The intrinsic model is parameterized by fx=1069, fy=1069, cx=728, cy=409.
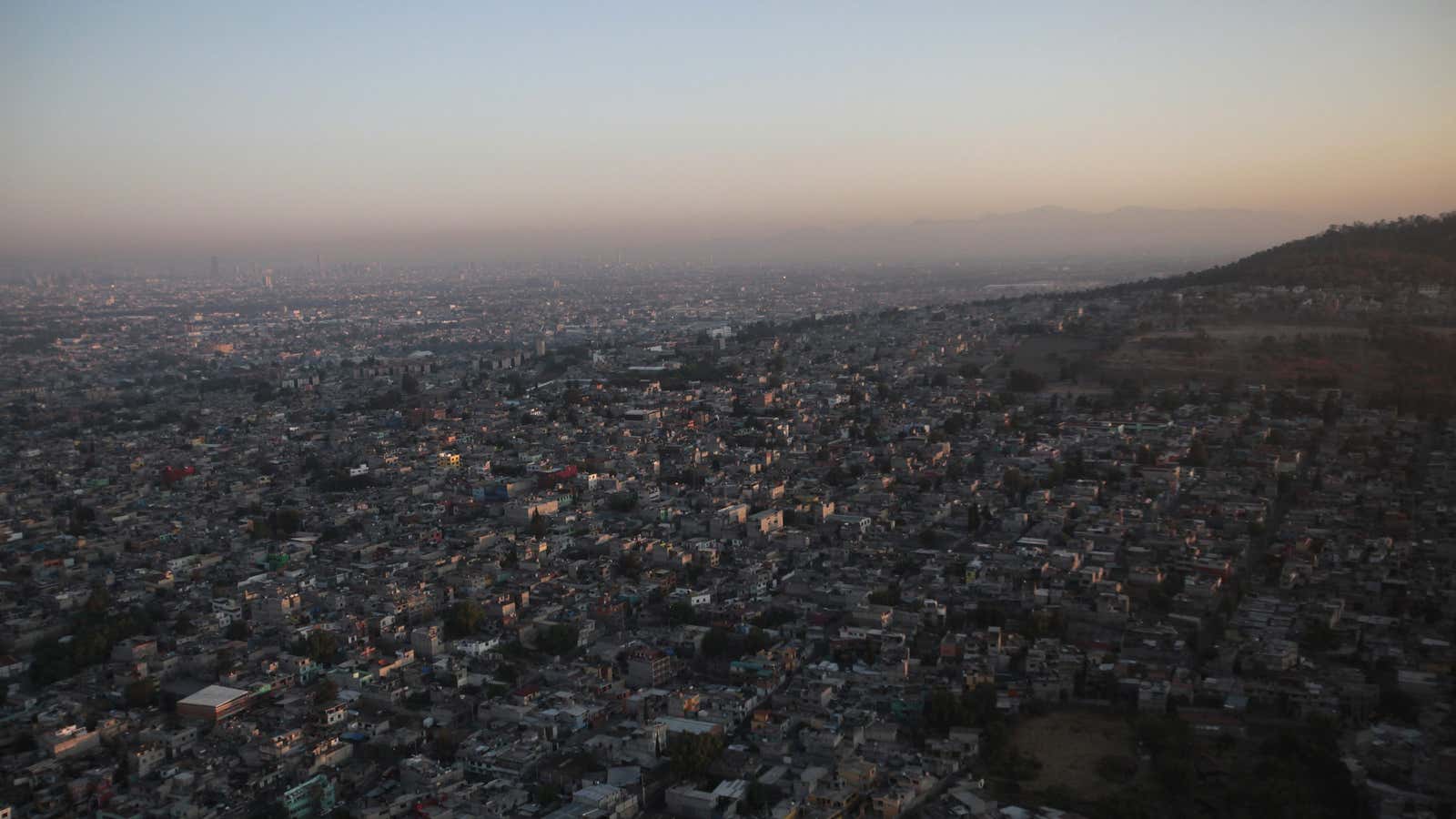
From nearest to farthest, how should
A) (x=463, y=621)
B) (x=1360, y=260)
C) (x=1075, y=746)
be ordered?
(x=1075, y=746) → (x=463, y=621) → (x=1360, y=260)

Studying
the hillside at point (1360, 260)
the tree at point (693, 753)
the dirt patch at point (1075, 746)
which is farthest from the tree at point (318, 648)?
the hillside at point (1360, 260)

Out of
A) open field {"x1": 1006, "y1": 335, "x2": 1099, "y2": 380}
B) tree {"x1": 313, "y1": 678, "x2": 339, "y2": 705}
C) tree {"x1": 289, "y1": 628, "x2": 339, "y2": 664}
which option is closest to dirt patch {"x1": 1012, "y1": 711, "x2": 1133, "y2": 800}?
tree {"x1": 313, "y1": 678, "x2": 339, "y2": 705}

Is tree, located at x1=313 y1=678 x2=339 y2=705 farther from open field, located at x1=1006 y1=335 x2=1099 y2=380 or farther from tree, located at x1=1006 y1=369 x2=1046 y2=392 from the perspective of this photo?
open field, located at x1=1006 y1=335 x2=1099 y2=380

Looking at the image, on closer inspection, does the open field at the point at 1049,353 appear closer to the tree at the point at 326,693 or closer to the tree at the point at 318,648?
the tree at the point at 318,648

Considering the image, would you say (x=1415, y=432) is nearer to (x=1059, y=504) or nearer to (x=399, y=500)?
(x=1059, y=504)


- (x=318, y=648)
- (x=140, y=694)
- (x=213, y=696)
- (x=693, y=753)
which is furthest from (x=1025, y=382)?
(x=140, y=694)

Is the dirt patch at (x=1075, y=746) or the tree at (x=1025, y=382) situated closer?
the dirt patch at (x=1075, y=746)

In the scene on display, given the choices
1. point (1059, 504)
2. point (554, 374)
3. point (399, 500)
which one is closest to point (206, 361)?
point (554, 374)

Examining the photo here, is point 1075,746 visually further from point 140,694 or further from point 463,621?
point 140,694
